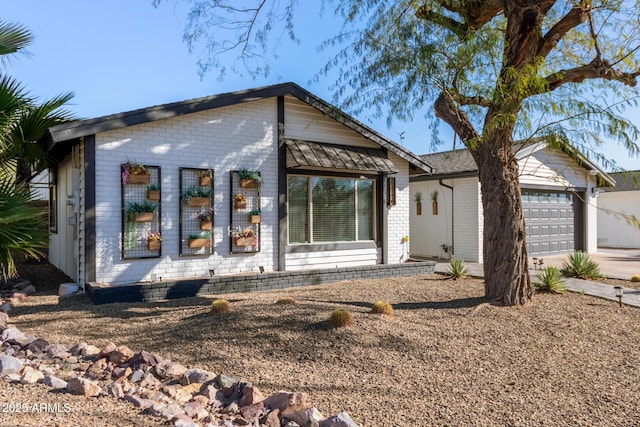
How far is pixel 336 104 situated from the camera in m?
7.84

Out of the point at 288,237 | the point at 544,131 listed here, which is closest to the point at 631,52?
the point at 544,131

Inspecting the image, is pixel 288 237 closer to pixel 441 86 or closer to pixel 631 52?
pixel 441 86

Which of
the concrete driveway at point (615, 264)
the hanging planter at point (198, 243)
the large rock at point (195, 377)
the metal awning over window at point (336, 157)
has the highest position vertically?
the metal awning over window at point (336, 157)

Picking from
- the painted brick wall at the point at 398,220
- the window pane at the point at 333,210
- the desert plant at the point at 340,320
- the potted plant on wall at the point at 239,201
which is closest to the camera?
the desert plant at the point at 340,320

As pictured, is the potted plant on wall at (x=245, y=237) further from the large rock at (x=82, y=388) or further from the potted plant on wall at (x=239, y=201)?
the large rock at (x=82, y=388)

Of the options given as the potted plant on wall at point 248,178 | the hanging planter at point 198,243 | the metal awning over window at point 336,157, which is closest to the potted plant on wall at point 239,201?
the potted plant on wall at point 248,178

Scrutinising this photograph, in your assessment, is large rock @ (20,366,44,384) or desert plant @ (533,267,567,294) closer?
large rock @ (20,366,44,384)

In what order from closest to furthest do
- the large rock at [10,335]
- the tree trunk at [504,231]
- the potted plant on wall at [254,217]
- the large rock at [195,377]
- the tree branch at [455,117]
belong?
the large rock at [195,377], the large rock at [10,335], the tree trunk at [504,231], the tree branch at [455,117], the potted plant on wall at [254,217]

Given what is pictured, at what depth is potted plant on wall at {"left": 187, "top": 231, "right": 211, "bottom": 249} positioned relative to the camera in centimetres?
817

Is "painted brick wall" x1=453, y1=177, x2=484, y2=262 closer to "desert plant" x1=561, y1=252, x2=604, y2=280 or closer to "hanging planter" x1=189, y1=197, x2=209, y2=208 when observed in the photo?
"desert plant" x1=561, y1=252, x2=604, y2=280

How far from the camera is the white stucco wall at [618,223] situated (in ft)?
65.5

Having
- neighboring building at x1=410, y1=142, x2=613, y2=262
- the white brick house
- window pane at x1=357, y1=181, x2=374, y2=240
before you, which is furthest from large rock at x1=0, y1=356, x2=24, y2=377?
neighboring building at x1=410, y1=142, x2=613, y2=262

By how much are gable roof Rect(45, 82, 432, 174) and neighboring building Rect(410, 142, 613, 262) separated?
2.78 m

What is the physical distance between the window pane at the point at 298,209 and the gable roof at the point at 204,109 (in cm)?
162
